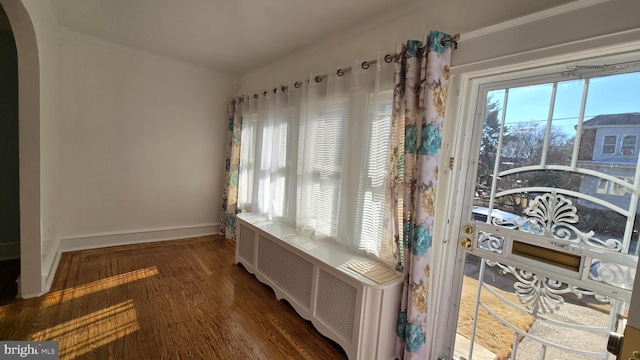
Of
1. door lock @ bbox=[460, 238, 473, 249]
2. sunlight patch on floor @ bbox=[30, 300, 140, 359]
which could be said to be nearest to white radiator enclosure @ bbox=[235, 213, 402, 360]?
door lock @ bbox=[460, 238, 473, 249]

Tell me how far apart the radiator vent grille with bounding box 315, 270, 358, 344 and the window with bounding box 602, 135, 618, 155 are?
151 cm

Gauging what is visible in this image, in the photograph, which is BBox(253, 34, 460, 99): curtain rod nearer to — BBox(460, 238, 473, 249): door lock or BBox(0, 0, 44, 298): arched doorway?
BBox(460, 238, 473, 249): door lock

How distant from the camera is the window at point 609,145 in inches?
49.4

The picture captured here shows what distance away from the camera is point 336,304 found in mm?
1932

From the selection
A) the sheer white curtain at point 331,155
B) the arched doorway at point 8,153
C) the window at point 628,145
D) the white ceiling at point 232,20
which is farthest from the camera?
the arched doorway at point 8,153

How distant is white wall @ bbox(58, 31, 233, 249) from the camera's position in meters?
3.18

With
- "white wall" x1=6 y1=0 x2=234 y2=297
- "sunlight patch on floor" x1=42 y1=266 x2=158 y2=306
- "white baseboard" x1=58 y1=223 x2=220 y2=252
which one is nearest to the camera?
"white wall" x1=6 y1=0 x2=234 y2=297

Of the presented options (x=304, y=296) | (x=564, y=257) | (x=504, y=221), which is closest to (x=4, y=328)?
(x=304, y=296)

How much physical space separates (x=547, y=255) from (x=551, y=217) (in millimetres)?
204

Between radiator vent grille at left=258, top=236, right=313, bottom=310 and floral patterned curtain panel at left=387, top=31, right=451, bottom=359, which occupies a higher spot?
floral patterned curtain panel at left=387, top=31, right=451, bottom=359

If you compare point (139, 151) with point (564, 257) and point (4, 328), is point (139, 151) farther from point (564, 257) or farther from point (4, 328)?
point (564, 257)

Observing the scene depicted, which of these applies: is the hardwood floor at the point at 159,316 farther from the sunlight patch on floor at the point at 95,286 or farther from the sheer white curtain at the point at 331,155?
the sheer white curtain at the point at 331,155

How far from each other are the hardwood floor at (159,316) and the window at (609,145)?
1.95m

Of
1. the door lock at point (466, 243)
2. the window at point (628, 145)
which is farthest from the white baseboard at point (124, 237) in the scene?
the window at point (628, 145)
